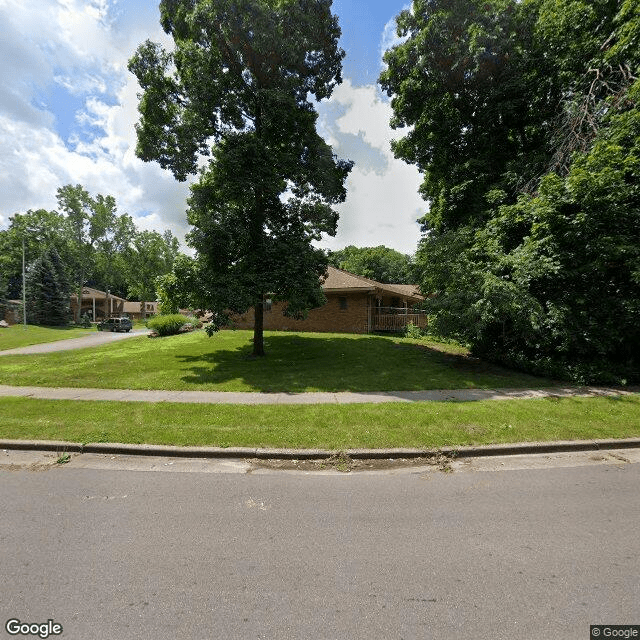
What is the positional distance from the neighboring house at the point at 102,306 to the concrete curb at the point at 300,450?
173 ft

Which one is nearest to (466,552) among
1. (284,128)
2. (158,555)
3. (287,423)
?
(158,555)

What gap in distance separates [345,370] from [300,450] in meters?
6.09

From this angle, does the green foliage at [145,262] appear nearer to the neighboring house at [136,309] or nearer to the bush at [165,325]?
the neighboring house at [136,309]

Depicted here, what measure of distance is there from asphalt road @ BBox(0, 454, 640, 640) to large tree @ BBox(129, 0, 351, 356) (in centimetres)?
833

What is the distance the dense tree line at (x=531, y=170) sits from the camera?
942 centimetres

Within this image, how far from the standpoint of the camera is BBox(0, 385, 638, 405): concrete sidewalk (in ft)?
24.9

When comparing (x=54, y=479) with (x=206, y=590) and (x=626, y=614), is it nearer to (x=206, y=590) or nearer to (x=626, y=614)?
(x=206, y=590)

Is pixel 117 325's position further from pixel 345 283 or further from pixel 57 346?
pixel 345 283

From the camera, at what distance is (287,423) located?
6062 mm

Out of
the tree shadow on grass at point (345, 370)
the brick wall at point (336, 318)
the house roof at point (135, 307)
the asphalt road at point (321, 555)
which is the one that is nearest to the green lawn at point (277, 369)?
the tree shadow on grass at point (345, 370)

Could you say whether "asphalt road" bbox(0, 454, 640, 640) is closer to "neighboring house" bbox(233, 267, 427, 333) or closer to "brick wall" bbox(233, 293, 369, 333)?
"neighboring house" bbox(233, 267, 427, 333)

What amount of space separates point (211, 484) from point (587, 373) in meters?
10.3

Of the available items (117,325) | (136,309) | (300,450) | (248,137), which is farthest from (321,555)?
(136,309)

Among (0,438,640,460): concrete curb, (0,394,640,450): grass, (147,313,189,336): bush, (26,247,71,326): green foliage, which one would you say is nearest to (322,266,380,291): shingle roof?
(147,313,189,336): bush
